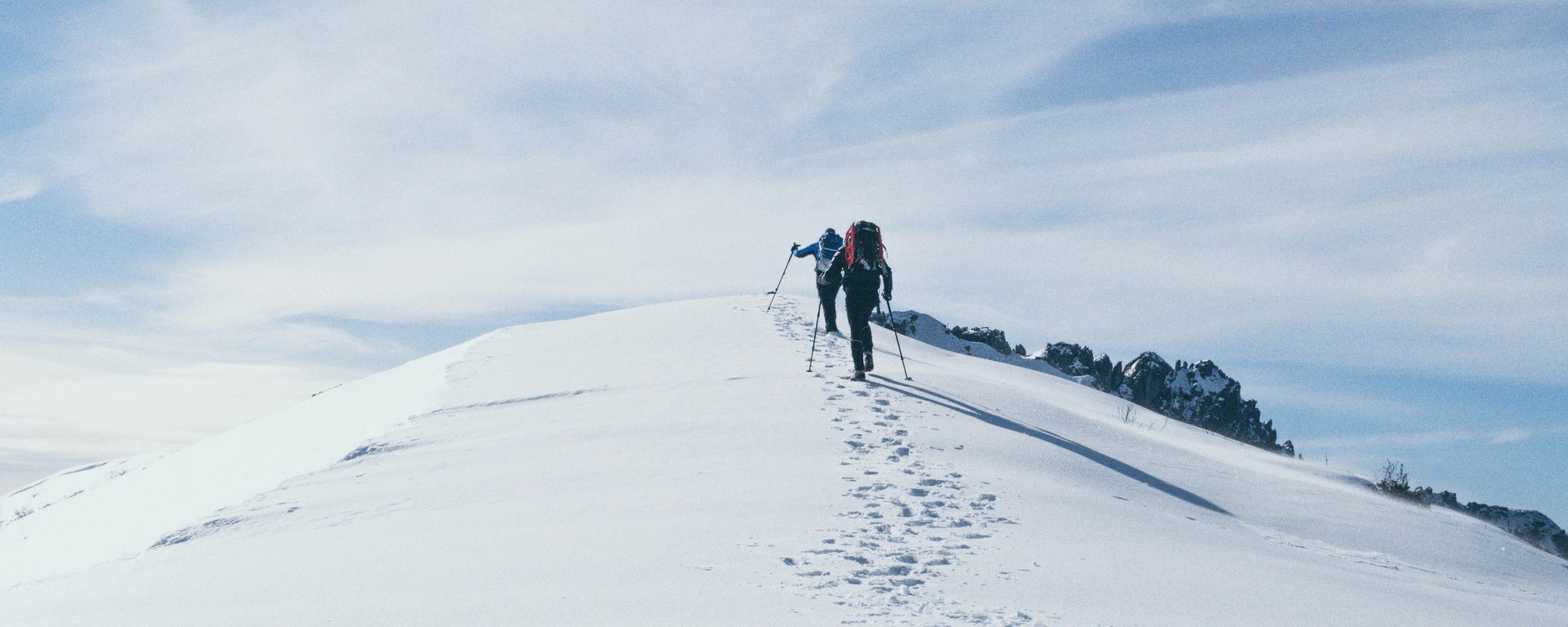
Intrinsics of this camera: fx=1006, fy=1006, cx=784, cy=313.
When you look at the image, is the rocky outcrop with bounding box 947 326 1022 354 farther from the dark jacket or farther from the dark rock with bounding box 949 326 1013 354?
the dark jacket

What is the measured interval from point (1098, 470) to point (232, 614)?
6.86 m

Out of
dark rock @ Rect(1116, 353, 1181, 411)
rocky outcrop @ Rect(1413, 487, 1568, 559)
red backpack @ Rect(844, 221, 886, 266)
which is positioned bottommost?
rocky outcrop @ Rect(1413, 487, 1568, 559)

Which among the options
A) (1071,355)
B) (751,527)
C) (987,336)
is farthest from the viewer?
(1071,355)

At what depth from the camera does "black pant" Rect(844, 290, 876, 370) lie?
12562 millimetres

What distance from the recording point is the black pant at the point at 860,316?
41.2 feet

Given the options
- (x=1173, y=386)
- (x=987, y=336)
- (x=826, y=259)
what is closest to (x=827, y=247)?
(x=826, y=259)

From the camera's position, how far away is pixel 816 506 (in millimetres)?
6742

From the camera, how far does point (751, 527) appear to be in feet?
20.6

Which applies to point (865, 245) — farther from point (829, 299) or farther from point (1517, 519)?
point (1517, 519)

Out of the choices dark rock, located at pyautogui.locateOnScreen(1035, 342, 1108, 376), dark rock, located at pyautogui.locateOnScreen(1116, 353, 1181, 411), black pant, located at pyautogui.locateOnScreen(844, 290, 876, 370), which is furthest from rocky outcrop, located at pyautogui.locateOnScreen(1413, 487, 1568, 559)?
dark rock, located at pyautogui.locateOnScreen(1116, 353, 1181, 411)

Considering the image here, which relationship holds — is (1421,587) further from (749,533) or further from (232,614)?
(232,614)

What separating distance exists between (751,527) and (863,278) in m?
6.87

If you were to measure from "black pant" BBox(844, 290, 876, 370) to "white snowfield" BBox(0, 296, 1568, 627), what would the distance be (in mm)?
507

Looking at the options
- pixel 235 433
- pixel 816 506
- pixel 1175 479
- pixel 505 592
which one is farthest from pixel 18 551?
pixel 1175 479
